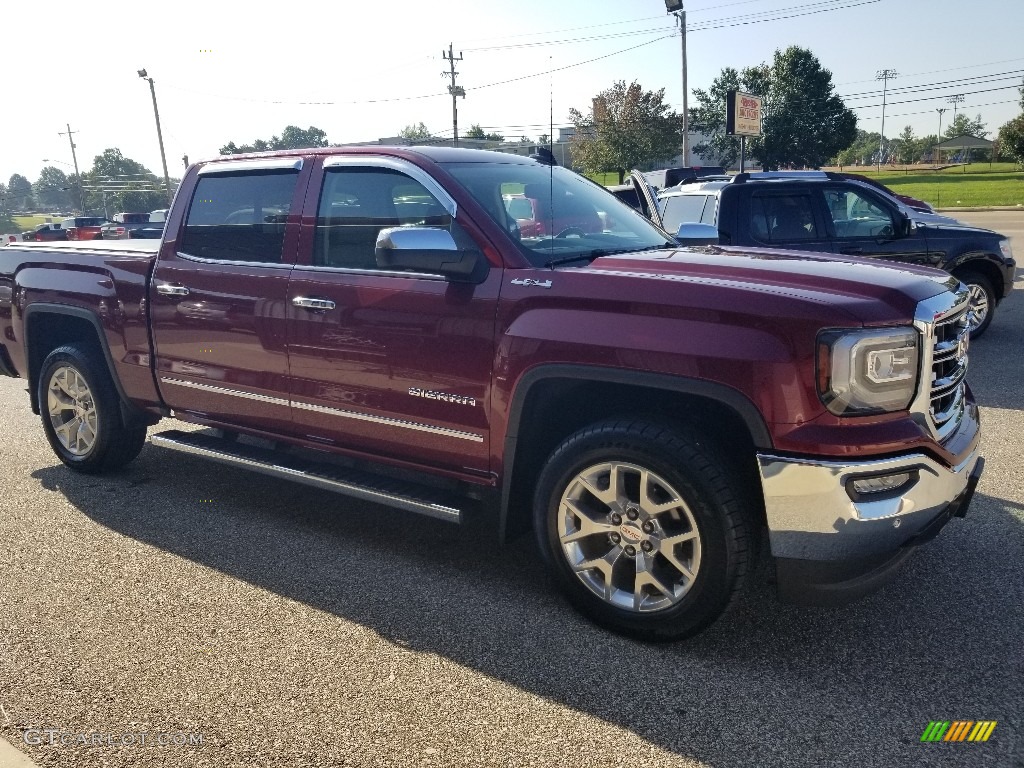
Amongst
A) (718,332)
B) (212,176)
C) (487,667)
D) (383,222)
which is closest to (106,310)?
(212,176)

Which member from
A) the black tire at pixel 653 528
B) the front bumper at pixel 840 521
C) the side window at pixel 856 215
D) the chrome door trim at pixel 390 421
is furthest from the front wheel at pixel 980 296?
the chrome door trim at pixel 390 421

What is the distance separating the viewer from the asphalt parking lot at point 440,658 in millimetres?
2785

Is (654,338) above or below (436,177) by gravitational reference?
below

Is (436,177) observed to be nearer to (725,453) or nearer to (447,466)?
(447,466)

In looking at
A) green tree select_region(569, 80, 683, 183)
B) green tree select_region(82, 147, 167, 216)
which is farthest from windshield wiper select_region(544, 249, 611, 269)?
green tree select_region(82, 147, 167, 216)

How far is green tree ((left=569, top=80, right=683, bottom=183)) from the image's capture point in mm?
45875

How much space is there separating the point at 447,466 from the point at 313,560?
0.94 metres

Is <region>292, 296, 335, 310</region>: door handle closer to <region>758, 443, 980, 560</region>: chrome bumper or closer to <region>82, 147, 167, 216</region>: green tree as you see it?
<region>758, 443, 980, 560</region>: chrome bumper

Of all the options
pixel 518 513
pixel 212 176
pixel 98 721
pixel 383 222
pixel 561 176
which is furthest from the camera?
pixel 212 176

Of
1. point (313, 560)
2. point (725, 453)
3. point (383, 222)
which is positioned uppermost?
point (383, 222)

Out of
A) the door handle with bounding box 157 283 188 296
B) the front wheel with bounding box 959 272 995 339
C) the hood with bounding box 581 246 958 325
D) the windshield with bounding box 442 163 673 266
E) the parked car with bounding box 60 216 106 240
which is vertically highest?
the windshield with bounding box 442 163 673 266

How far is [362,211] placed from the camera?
165 inches

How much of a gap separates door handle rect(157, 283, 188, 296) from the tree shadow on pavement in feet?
4.20

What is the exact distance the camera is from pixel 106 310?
203 inches
